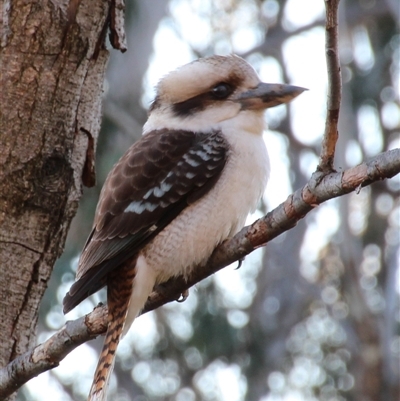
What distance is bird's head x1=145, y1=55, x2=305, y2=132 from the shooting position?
2.67 meters

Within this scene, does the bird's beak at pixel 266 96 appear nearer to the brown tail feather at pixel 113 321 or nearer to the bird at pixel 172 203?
the bird at pixel 172 203

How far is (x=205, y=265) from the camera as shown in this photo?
2.33 m

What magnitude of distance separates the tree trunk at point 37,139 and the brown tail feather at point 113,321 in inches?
7.6

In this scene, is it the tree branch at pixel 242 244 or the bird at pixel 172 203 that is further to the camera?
the bird at pixel 172 203

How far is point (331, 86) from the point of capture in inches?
69.4

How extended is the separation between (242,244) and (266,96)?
2.60 ft

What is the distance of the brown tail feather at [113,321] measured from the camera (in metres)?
2.29

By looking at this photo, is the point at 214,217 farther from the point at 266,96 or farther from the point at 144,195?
the point at 266,96

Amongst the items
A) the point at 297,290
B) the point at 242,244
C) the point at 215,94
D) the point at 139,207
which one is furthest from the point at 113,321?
the point at 297,290

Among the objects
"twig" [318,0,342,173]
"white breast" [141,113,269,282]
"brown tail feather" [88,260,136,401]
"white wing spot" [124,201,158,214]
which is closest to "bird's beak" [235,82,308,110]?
"white breast" [141,113,269,282]

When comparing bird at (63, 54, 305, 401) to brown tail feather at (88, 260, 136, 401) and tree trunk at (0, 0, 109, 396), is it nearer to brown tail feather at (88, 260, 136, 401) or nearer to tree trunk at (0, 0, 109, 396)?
brown tail feather at (88, 260, 136, 401)

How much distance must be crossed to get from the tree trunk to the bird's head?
1.45ft

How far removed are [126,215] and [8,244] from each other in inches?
14.1

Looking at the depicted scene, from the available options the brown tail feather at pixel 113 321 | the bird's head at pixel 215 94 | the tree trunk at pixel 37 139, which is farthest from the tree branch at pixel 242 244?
the bird's head at pixel 215 94
